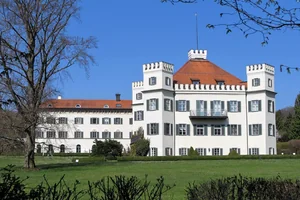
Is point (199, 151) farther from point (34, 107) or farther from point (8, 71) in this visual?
point (8, 71)

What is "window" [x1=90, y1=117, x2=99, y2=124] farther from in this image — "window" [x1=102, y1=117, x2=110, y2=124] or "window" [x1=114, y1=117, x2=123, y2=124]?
"window" [x1=114, y1=117, x2=123, y2=124]

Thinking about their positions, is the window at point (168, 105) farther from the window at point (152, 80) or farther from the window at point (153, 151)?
the window at point (153, 151)

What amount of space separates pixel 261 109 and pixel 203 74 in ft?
29.2

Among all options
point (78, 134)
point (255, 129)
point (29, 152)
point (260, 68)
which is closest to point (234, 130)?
point (255, 129)

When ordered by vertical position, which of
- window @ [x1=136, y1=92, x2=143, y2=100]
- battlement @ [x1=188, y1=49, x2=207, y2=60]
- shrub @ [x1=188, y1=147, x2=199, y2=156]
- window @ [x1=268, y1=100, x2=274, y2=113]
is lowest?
shrub @ [x1=188, y1=147, x2=199, y2=156]

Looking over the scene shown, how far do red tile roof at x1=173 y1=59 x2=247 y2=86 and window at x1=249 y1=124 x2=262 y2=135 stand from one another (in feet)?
19.3

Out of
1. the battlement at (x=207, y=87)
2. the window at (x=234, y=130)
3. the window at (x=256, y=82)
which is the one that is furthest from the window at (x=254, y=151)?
the window at (x=256, y=82)

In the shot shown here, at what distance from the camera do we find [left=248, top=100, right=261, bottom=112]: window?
55750mm

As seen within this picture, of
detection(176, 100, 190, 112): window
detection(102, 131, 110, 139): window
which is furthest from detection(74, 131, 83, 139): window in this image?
detection(176, 100, 190, 112): window

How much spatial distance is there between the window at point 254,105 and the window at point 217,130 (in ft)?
13.5

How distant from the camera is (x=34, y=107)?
28078 mm

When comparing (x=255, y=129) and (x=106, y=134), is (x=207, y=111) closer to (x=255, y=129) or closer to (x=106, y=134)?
(x=255, y=129)

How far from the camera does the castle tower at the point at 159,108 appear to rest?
52781 mm

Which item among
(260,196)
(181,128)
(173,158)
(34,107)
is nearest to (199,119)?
(181,128)
